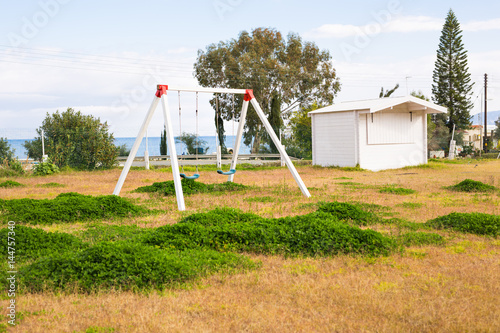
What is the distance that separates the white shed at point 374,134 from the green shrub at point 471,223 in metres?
12.4

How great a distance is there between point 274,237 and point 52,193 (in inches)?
333

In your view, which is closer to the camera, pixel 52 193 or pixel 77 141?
pixel 52 193

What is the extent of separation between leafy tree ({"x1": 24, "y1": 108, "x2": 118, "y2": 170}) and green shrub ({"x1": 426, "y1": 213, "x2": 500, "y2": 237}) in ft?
51.9

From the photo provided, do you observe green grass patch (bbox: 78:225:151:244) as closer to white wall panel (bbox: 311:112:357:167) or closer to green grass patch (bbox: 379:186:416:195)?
green grass patch (bbox: 379:186:416:195)

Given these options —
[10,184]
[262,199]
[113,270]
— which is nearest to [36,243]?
[113,270]

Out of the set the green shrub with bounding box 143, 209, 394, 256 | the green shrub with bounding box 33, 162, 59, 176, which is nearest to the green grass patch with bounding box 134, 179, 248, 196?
the green shrub with bounding box 143, 209, 394, 256

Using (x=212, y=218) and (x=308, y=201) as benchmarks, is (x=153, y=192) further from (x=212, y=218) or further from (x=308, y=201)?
(x=212, y=218)

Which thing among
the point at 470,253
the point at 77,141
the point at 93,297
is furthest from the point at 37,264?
the point at 77,141

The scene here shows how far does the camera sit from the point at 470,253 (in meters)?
5.90

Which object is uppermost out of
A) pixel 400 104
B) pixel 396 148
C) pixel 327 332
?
pixel 400 104

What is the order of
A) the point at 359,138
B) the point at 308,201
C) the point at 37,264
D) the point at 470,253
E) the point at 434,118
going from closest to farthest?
the point at 37,264 < the point at 470,253 < the point at 308,201 < the point at 359,138 < the point at 434,118

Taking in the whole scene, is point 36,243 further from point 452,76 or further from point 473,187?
point 452,76

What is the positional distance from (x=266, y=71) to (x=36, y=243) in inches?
1289

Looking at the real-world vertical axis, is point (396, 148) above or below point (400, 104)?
below
